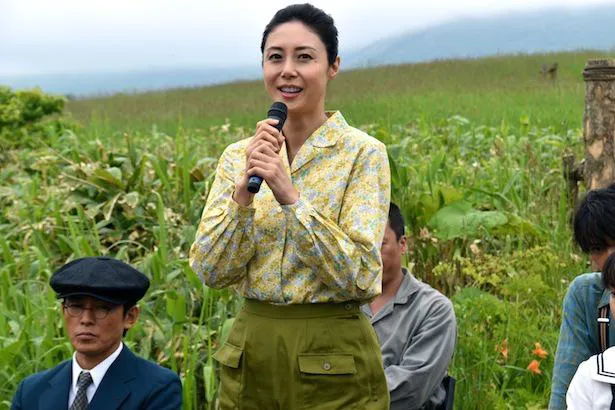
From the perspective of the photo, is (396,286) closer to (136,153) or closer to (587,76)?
(587,76)

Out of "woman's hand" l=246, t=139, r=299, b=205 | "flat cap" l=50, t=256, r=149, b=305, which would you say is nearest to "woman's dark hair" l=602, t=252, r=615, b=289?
"woman's hand" l=246, t=139, r=299, b=205

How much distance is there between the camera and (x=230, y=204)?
2.75m

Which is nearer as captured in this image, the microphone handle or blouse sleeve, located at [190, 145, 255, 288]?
the microphone handle

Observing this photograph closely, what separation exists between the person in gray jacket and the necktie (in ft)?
3.96

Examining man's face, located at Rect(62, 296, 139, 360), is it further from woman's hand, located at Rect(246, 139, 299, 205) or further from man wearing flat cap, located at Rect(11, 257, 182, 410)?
woman's hand, located at Rect(246, 139, 299, 205)

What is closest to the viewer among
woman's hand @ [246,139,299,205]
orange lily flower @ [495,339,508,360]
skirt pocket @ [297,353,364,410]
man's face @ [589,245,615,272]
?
woman's hand @ [246,139,299,205]

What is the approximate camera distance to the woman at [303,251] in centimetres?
276

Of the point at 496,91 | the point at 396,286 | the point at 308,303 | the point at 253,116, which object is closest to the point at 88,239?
the point at 396,286

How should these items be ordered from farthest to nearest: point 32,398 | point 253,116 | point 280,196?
point 253,116
point 32,398
point 280,196

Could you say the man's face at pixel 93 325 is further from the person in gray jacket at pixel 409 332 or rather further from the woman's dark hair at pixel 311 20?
the person in gray jacket at pixel 409 332

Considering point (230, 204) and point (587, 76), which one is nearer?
point (230, 204)

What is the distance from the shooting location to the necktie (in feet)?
10.0

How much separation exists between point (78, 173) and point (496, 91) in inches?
431

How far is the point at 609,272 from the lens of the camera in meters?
2.80
